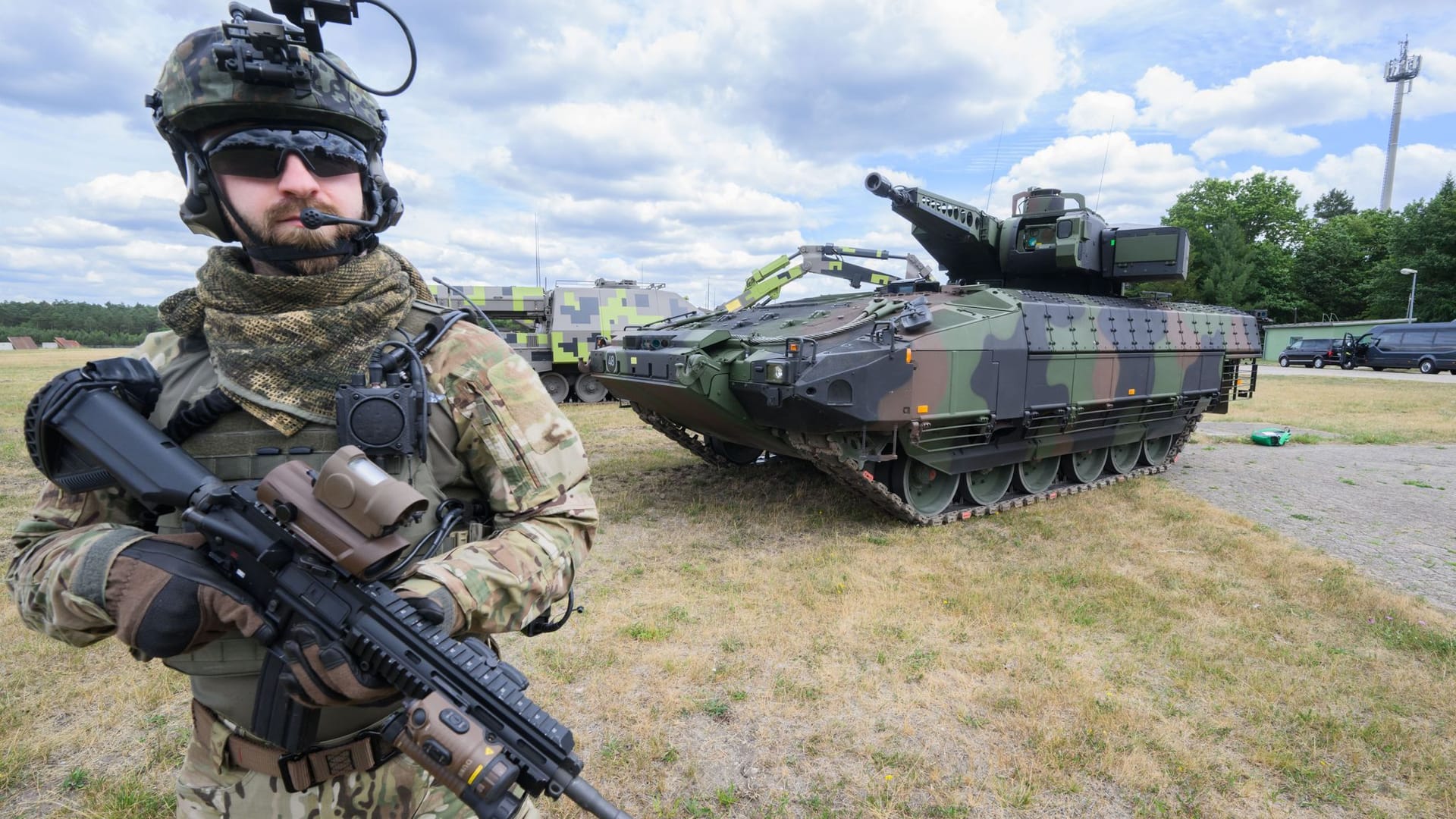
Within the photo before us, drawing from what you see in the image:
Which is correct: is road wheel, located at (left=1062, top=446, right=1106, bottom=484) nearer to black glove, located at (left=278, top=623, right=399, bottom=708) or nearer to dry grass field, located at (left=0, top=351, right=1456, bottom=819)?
dry grass field, located at (left=0, top=351, right=1456, bottom=819)

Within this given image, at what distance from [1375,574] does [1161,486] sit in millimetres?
2955

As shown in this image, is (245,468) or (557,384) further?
(557,384)

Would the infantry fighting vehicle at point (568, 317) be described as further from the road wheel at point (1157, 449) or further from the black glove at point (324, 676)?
the black glove at point (324, 676)

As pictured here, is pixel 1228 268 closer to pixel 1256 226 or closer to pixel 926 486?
pixel 1256 226

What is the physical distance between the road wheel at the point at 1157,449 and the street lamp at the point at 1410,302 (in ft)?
104

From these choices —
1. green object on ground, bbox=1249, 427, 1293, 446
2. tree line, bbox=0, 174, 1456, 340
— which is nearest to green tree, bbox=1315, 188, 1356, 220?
tree line, bbox=0, 174, 1456, 340

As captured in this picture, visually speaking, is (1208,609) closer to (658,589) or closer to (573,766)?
(658,589)

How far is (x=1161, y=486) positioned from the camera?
27.5ft

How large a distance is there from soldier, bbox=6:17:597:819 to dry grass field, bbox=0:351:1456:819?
1.67m

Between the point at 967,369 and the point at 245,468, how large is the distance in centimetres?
562

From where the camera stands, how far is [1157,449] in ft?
31.8

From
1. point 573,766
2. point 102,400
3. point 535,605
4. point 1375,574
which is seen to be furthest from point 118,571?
point 1375,574

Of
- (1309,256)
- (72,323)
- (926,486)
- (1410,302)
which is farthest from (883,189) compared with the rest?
(72,323)

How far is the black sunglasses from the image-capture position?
1462 millimetres
